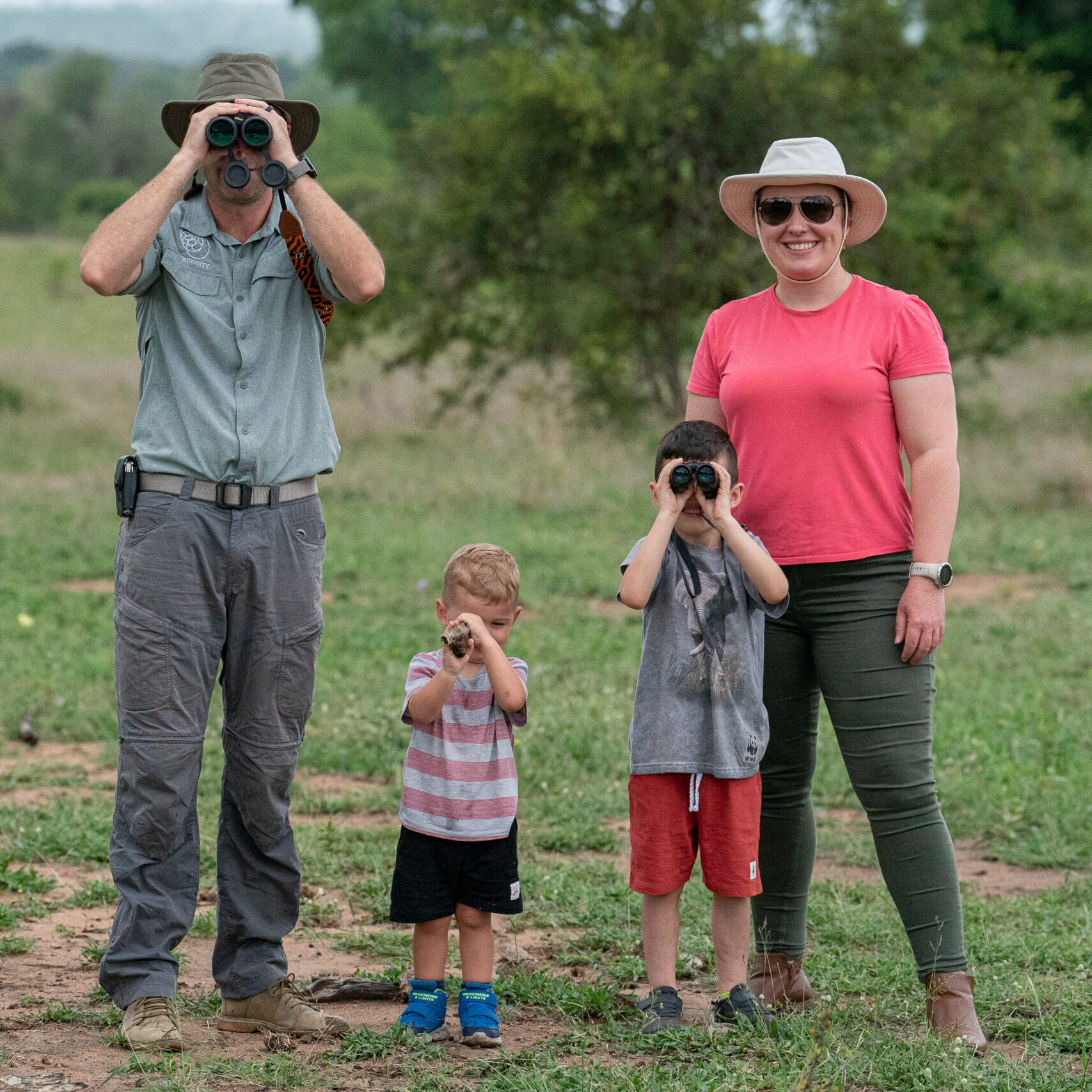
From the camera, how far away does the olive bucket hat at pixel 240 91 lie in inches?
142

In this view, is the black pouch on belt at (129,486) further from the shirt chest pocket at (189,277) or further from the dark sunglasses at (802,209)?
the dark sunglasses at (802,209)

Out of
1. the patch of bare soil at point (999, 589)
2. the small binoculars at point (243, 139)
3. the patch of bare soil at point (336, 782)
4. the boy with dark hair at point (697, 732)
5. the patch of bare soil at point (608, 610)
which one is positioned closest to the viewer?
the small binoculars at point (243, 139)

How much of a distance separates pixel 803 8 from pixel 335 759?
1227cm

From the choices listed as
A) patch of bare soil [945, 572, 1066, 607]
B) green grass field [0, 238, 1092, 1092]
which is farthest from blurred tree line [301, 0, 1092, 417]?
patch of bare soil [945, 572, 1066, 607]

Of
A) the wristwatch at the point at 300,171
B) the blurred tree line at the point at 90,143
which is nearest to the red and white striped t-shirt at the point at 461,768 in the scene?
the wristwatch at the point at 300,171

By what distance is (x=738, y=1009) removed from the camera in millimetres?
3598

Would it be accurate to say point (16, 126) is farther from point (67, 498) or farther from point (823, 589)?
point (823, 589)

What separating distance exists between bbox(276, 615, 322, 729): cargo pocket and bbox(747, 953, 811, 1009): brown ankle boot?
55.8 inches

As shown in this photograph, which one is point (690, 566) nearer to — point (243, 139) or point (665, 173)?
point (243, 139)

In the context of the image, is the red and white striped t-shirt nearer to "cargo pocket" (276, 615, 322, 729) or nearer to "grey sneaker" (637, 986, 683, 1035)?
"cargo pocket" (276, 615, 322, 729)

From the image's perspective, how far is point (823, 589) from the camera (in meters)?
3.62

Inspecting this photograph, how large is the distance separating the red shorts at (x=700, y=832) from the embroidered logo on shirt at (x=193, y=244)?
171 centimetres

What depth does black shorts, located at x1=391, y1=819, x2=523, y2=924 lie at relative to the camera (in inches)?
139

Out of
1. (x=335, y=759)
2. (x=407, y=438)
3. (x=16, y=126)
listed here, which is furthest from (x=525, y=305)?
(x=16, y=126)
